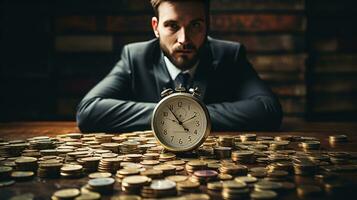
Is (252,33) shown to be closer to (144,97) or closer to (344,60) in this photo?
(344,60)

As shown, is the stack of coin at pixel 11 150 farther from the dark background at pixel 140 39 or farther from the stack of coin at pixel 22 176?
the dark background at pixel 140 39

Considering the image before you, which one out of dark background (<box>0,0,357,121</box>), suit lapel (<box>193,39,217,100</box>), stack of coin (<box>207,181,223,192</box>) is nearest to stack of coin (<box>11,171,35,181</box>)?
stack of coin (<box>207,181,223,192</box>)

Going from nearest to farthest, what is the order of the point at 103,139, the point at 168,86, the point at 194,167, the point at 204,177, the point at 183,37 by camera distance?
the point at 204,177 → the point at 194,167 → the point at 103,139 → the point at 183,37 → the point at 168,86

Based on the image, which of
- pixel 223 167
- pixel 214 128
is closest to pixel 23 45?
pixel 214 128

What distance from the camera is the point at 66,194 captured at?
1.17 meters

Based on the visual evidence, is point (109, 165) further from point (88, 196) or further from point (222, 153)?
point (222, 153)

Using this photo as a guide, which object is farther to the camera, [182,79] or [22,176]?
[182,79]

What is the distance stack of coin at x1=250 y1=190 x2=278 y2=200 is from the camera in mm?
1138

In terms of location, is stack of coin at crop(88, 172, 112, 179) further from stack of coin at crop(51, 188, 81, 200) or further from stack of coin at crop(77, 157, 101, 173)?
stack of coin at crop(51, 188, 81, 200)

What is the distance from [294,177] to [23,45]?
4.05 meters

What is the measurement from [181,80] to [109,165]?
4.58 feet

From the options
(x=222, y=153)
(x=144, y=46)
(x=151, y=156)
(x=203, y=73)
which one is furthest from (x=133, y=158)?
(x=144, y=46)

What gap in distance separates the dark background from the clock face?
2.92m

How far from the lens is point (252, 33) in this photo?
459 cm
